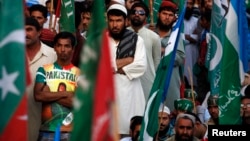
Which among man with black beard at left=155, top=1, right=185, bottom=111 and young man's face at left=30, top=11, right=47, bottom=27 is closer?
young man's face at left=30, top=11, right=47, bottom=27

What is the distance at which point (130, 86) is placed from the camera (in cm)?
1476

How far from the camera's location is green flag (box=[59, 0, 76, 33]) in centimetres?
1573

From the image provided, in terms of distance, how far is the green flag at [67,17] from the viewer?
1573 centimetres

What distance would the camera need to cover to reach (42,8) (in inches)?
606

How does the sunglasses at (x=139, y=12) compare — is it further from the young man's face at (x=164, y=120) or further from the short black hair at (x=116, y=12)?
the young man's face at (x=164, y=120)

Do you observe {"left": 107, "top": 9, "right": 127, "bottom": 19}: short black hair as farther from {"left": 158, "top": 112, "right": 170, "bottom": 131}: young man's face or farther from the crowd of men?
{"left": 158, "top": 112, "right": 170, "bottom": 131}: young man's face

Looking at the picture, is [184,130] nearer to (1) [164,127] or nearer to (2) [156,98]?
(1) [164,127]

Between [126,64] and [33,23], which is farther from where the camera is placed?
[126,64]

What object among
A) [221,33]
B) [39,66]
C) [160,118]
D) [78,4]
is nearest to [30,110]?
[39,66]

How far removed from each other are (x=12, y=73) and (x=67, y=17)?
6.58 meters

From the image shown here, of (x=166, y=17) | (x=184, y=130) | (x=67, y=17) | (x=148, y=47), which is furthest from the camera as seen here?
(x=166, y=17)

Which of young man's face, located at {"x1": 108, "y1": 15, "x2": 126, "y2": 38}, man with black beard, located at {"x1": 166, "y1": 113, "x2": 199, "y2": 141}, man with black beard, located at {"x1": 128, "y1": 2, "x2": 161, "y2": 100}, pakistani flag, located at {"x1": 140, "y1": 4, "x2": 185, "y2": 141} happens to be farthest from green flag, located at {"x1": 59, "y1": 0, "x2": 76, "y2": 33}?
pakistani flag, located at {"x1": 140, "y1": 4, "x2": 185, "y2": 141}

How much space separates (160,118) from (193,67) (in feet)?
15.3

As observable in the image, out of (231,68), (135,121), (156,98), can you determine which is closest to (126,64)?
(135,121)
